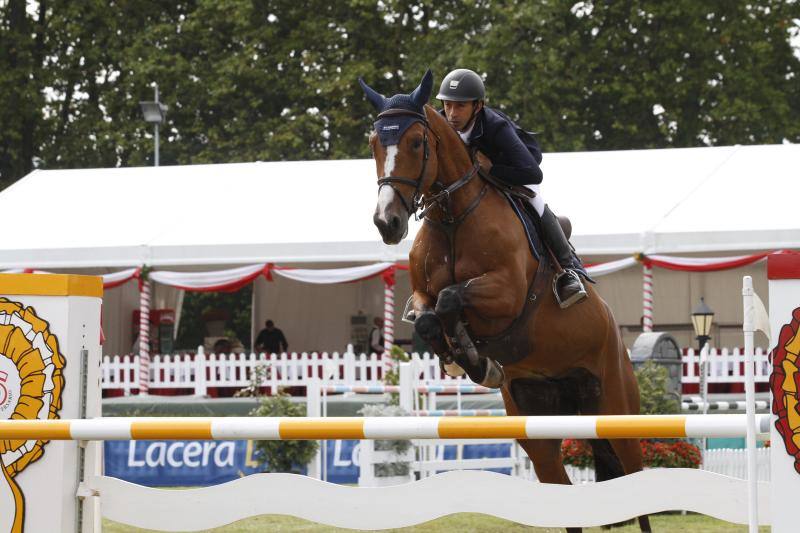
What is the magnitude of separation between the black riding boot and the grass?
2014 mm

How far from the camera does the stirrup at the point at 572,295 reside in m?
5.67

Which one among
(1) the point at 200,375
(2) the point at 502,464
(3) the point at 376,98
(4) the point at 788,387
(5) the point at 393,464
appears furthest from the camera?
(1) the point at 200,375

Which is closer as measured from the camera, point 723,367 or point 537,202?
point 537,202

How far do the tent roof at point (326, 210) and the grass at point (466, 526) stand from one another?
667 cm

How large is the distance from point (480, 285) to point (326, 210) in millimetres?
11322

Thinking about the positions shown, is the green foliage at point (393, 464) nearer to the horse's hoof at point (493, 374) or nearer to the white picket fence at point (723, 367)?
the horse's hoof at point (493, 374)

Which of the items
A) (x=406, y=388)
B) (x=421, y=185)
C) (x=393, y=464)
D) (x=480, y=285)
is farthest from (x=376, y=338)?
(x=421, y=185)

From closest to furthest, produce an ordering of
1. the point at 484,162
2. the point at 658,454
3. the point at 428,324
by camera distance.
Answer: the point at 428,324 → the point at 484,162 → the point at 658,454

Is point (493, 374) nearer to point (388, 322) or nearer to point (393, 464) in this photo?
point (393, 464)

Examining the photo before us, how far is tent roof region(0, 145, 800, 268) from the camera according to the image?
14820 millimetres

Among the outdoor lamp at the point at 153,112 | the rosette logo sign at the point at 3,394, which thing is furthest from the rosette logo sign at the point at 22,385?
the outdoor lamp at the point at 153,112

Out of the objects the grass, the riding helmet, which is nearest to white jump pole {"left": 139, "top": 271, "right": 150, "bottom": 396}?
the grass

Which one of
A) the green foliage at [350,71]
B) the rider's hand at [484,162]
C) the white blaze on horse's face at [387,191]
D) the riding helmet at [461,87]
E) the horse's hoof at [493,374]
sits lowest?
the horse's hoof at [493,374]

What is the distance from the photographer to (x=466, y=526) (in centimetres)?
796
